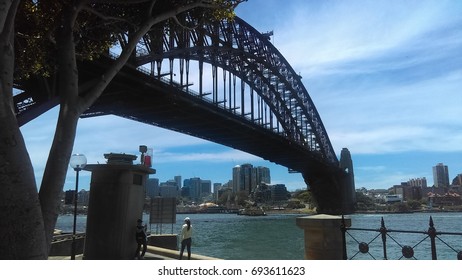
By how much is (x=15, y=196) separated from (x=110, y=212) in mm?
5068

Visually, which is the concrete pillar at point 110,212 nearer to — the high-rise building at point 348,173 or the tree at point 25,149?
the tree at point 25,149

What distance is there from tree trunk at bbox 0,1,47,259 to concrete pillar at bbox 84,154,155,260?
4.77 meters

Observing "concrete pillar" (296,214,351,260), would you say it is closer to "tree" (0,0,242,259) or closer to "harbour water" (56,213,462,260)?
"harbour water" (56,213,462,260)

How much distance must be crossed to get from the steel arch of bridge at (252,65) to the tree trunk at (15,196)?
926 inches

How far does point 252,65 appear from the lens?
212ft

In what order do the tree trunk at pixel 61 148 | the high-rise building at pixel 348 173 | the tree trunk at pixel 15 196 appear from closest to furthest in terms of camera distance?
the tree trunk at pixel 15 196
the tree trunk at pixel 61 148
the high-rise building at pixel 348 173

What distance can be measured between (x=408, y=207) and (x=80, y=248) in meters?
130

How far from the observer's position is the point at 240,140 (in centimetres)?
5816

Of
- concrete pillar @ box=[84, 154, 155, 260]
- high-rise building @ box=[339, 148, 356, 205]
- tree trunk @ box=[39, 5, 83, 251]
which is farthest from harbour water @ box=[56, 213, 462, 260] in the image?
high-rise building @ box=[339, 148, 356, 205]

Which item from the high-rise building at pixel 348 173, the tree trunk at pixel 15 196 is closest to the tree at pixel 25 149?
the tree trunk at pixel 15 196

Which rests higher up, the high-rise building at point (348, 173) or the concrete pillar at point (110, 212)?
the high-rise building at point (348, 173)

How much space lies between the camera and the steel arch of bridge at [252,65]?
1502 inches

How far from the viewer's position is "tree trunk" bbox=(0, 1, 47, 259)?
444 cm

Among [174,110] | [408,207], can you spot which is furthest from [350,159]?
[174,110]
